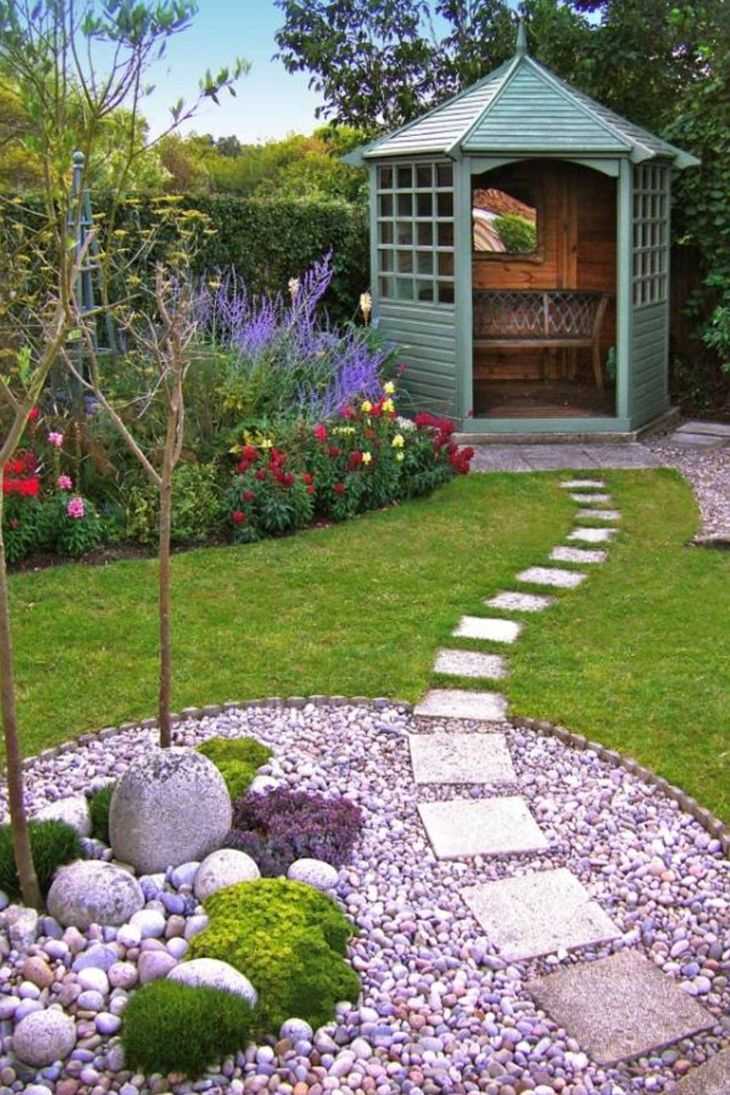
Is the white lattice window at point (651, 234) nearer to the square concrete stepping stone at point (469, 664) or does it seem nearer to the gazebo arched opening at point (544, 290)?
the gazebo arched opening at point (544, 290)

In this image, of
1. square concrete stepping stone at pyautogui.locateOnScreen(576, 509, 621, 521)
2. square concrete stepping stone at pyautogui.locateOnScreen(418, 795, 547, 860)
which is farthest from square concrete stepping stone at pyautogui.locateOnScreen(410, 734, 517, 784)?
square concrete stepping stone at pyautogui.locateOnScreen(576, 509, 621, 521)

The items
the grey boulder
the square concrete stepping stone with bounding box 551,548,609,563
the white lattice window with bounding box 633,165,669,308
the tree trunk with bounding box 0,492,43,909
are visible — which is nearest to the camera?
the tree trunk with bounding box 0,492,43,909

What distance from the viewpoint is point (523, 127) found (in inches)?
350

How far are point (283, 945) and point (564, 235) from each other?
9198 millimetres

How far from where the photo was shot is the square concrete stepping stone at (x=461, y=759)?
367 cm

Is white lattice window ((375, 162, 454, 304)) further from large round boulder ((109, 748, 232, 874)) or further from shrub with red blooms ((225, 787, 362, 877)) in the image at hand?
large round boulder ((109, 748, 232, 874))

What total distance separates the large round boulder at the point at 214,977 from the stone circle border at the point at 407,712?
4.61ft

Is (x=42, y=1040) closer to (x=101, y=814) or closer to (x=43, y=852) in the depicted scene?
(x=43, y=852)

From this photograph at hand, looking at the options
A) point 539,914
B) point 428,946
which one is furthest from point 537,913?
point 428,946

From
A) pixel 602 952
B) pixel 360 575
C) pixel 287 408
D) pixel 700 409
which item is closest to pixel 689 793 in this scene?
pixel 602 952

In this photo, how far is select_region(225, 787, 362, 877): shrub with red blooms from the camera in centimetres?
303

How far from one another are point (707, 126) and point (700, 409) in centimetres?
233

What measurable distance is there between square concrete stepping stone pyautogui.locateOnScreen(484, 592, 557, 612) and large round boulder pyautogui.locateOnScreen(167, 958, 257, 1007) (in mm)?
2950

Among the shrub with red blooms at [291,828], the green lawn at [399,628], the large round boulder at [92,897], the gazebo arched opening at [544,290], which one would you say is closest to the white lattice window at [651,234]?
the gazebo arched opening at [544,290]
